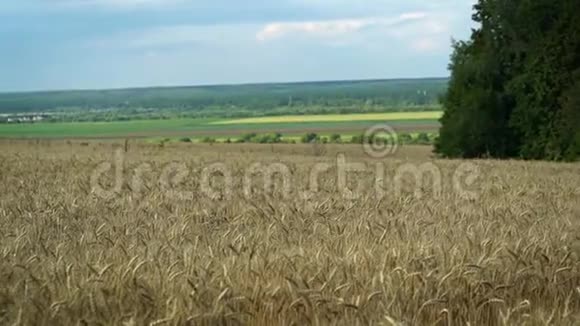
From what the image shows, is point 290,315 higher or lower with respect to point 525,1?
A: lower

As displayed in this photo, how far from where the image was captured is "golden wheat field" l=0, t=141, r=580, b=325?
521 cm

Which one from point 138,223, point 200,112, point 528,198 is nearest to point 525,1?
point 528,198

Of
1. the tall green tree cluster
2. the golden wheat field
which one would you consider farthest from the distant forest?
the golden wheat field

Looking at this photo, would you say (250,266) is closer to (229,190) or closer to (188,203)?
(188,203)

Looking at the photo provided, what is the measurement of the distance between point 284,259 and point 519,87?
38.9 metres

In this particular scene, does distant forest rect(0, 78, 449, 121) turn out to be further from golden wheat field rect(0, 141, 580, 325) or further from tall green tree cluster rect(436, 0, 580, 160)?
golden wheat field rect(0, 141, 580, 325)

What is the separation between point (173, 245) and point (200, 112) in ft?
375

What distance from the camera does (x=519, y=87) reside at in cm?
4350

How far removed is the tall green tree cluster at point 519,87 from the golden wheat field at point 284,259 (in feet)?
106

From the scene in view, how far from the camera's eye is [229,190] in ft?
38.3

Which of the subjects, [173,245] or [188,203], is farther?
[188,203]

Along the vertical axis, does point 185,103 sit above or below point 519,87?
below

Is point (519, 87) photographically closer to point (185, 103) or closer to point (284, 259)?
point (284, 259)

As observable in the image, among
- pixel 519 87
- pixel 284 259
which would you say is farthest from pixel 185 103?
pixel 284 259
